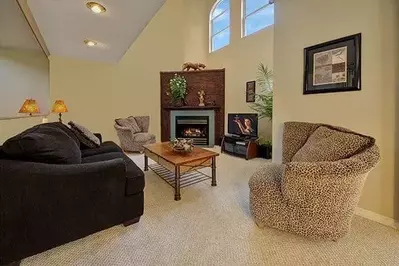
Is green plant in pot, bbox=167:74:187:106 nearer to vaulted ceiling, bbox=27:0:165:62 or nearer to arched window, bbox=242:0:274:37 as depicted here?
vaulted ceiling, bbox=27:0:165:62

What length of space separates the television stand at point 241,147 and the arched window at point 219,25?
2.76 meters

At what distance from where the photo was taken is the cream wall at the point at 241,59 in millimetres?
4773

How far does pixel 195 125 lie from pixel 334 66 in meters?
4.24

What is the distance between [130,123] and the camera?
5191 mm

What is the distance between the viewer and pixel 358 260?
1.49 metres

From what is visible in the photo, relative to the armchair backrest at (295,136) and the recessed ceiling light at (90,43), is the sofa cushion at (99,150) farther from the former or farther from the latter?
the armchair backrest at (295,136)

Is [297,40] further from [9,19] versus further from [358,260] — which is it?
[9,19]

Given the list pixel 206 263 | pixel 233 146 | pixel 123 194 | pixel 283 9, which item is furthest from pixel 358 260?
pixel 233 146

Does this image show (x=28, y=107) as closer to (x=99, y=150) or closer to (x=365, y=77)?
(x=99, y=150)

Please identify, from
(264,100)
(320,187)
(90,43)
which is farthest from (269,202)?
(90,43)

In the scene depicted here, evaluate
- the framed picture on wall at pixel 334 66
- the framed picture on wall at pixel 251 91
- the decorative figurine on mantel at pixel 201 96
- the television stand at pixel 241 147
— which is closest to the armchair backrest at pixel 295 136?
the framed picture on wall at pixel 334 66

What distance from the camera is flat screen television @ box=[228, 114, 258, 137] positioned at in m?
4.57

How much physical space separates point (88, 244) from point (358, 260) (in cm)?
192

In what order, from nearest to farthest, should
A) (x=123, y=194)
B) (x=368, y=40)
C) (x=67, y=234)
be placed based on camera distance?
1. (x=67, y=234)
2. (x=123, y=194)
3. (x=368, y=40)
